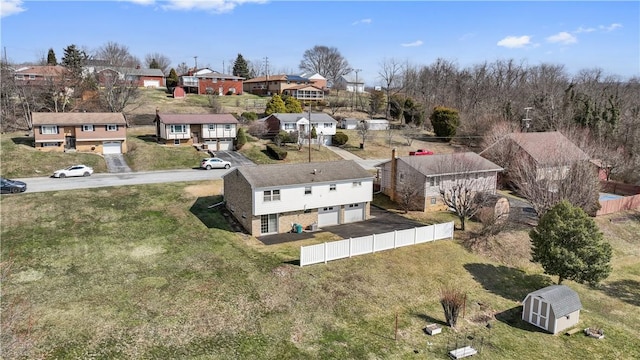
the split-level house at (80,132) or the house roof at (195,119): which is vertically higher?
the house roof at (195,119)

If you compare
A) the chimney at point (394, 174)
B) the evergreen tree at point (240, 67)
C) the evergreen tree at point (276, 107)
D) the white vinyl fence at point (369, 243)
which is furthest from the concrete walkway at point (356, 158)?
the evergreen tree at point (240, 67)

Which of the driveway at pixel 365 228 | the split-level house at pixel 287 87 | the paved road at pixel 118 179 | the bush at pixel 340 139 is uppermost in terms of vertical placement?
the split-level house at pixel 287 87

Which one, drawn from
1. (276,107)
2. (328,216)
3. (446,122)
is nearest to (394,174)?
(328,216)

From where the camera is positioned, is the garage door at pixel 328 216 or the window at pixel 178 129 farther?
the window at pixel 178 129

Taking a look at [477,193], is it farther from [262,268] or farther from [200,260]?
[200,260]

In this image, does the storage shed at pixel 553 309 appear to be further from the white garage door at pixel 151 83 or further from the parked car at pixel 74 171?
the white garage door at pixel 151 83

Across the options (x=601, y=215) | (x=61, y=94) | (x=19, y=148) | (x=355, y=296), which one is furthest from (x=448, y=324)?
(x=61, y=94)

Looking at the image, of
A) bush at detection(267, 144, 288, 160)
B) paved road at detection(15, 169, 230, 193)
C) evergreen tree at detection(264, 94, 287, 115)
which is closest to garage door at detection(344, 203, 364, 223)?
paved road at detection(15, 169, 230, 193)

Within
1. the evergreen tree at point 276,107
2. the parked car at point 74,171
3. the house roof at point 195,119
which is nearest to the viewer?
the parked car at point 74,171

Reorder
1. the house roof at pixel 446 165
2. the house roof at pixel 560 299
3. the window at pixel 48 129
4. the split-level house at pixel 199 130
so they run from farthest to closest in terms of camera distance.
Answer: the split-level house at pixel 199 130 < the window at pixel 48 129 < the house roof at pixel 446 165 < the house roof at pixel 560 299
